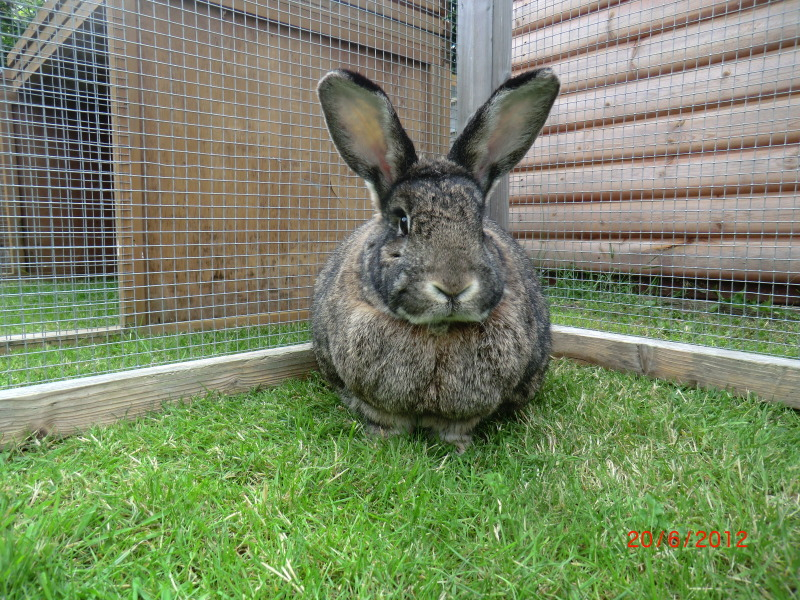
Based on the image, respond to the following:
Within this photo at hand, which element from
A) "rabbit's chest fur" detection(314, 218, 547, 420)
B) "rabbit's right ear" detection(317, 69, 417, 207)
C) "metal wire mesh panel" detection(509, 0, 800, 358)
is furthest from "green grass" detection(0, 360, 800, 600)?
"metal wire mesh panel" detection(509, 0, 800, 358)

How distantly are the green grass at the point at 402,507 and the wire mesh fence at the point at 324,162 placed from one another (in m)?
1.14

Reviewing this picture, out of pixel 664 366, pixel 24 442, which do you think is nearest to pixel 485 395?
pixel 664 366

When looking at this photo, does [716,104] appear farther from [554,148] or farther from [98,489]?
[98,489]

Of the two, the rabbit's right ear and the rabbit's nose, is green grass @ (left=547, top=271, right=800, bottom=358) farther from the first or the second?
the rabbit's right ear

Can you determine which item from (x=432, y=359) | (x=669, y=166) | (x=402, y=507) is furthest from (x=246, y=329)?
(x=669, y=166)

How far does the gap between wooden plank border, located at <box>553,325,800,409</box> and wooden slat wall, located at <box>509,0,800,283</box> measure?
1255mm

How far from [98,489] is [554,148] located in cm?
486

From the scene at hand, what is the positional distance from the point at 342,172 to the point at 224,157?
1.01 meters

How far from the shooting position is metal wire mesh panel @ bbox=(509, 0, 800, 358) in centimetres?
369

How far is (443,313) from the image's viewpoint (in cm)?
178

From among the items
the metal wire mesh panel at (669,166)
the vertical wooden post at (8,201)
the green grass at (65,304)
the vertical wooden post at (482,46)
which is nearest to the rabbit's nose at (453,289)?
the vertical wooden post at (482,46)

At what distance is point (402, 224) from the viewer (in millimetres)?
1980

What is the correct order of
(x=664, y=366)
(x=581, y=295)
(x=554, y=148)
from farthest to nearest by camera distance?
(x=554, y=148) < (x=581, y=295) < (x=664, y=366)
